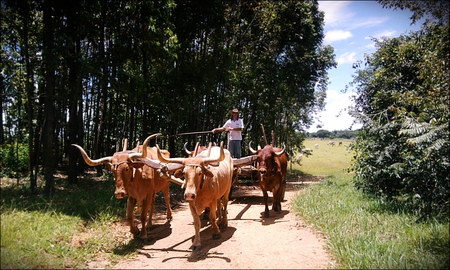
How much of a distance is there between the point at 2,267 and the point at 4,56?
21.2 ft

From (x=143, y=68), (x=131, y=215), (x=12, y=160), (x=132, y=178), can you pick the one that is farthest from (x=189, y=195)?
(x=143, y=68)

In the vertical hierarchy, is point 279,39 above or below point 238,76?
above

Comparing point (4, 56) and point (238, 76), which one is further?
point (238, 76)

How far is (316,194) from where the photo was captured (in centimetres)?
1004

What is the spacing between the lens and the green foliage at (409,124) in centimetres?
621

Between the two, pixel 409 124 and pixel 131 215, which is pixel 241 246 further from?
pixel 409 124

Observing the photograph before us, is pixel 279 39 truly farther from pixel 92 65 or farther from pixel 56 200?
pixel 56 200

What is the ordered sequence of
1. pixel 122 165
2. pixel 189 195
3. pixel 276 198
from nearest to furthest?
1. pixel 189 195
2. pixel 122 165
3. pixel 276 198

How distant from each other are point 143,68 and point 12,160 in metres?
4.93

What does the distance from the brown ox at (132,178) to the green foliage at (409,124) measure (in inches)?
214

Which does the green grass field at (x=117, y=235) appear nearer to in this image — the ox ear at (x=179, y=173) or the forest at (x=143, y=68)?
the forest at (x=143, y=68)

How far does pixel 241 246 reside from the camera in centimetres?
610

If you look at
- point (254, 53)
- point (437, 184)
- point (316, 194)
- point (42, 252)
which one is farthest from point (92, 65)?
point (254, 53)

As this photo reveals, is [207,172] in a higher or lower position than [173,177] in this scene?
higher
